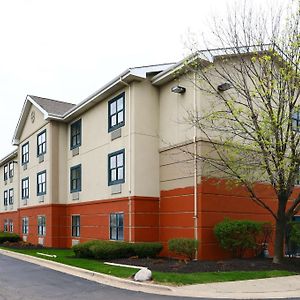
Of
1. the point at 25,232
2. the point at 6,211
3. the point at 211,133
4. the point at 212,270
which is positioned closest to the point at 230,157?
the point at 211,133

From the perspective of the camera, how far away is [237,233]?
1736 centimetres

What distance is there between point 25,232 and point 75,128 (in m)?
10.7

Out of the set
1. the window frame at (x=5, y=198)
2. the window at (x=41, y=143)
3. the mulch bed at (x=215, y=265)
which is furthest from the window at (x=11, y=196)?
the mulch bed at (x=215, y=265)

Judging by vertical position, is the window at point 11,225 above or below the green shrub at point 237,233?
below

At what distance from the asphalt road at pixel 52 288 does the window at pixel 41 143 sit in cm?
1374

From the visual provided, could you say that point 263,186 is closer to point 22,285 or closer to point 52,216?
point 22,285

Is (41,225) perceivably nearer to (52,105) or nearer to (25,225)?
(25,225)

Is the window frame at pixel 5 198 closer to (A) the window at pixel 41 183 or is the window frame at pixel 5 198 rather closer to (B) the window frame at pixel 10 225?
(B) the window frame at pixel 10 225

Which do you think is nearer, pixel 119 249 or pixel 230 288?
pixel 230 288

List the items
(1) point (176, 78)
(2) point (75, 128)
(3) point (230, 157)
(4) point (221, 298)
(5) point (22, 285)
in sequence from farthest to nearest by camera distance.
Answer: (2) point (75, 128) → (1) point (176, 78) → (3) point (230, 157) → (5) point (22, 285) → (4) point (221, 298)

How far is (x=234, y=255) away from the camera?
1825 cm

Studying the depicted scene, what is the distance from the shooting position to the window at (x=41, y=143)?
95.2 ft

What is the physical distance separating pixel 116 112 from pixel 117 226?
5584mm

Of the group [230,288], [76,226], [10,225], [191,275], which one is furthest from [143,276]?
[10,225]
